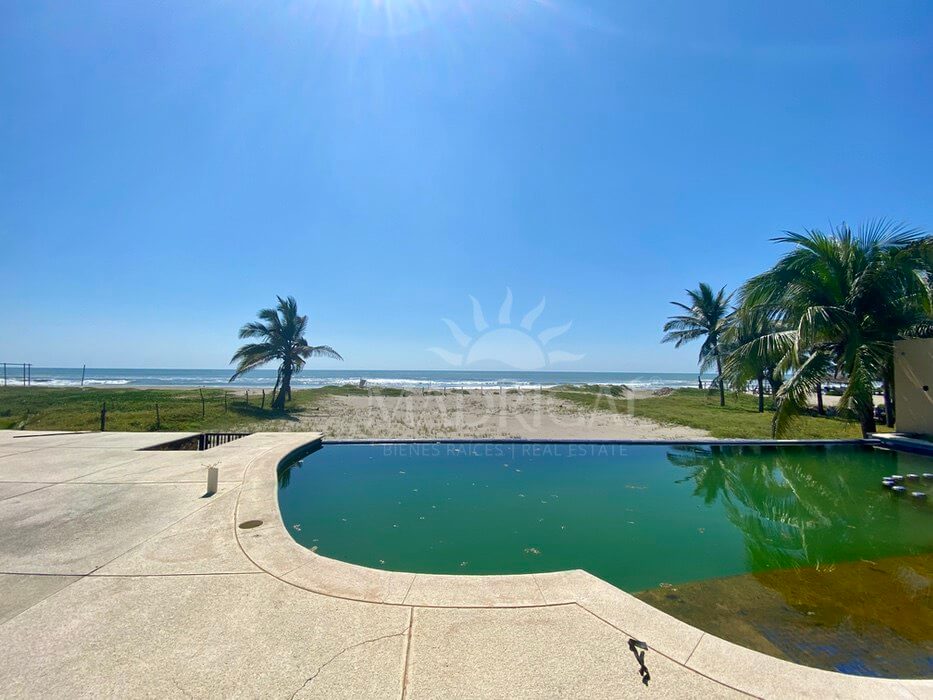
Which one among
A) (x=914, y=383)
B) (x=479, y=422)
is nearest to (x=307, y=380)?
(x=479, y=422)

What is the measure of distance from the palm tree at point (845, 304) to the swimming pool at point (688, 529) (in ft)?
6.09

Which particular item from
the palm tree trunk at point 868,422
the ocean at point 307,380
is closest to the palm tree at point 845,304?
the palm tree trunk at point 868,422

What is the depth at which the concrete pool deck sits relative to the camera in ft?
6.59

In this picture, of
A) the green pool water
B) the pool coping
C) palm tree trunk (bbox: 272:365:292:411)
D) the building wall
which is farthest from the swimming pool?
palm tree trunk (bbox: 272:365:292:411)

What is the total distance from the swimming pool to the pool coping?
73cm

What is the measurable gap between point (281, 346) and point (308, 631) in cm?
1913

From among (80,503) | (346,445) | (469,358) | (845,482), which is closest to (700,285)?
(469,358)

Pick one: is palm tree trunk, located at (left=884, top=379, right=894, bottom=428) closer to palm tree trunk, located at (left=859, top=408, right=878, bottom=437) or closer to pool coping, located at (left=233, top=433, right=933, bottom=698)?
palm tree trunk, located at (left=859, top=408, right=878, bottom=437)

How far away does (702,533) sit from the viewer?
16.4 ft

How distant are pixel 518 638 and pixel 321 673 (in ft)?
3.75

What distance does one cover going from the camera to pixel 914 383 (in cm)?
904

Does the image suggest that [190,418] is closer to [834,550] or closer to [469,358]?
[469,358]

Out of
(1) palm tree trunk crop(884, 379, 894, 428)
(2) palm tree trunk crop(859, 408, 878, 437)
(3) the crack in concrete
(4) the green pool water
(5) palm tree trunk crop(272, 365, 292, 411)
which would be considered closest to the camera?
(3) the crack in concrete

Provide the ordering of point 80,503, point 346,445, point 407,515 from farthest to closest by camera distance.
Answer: point 346,445 < point 407,515 < point 80,503
